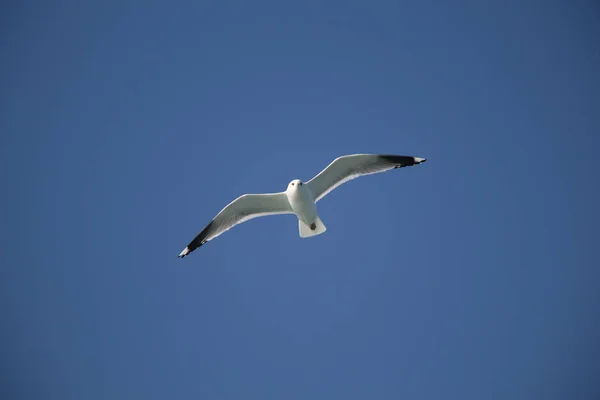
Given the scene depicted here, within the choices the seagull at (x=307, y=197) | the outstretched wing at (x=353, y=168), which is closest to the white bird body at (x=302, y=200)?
the seagull at (x=307, y=197)

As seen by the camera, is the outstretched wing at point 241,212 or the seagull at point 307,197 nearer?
the seagull at point 307,197

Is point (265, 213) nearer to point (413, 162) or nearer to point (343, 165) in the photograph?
point (343, 165)

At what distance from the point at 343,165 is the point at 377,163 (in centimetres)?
63

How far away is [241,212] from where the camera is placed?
10.3 m

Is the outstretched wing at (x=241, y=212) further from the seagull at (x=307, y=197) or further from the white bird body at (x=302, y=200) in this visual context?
the white bird body at (x=302, y=200)

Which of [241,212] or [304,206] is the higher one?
[241,212]

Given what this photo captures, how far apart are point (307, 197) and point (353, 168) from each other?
1.06 m

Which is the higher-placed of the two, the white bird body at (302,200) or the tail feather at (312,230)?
the white bird body at (302,200)

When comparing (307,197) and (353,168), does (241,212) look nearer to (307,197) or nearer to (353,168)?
(307,197)

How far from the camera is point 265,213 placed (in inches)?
406

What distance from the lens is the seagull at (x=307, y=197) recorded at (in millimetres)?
9594

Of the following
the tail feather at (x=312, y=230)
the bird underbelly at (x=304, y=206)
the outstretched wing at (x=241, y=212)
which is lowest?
the tail feather at (x=312, y=230)

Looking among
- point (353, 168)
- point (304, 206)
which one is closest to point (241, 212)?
point (304, 206)

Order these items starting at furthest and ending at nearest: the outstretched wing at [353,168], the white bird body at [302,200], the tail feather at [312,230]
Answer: the tail feather at [312,230], the outstretched wing at [353,168], the white bird body at [302,200]
